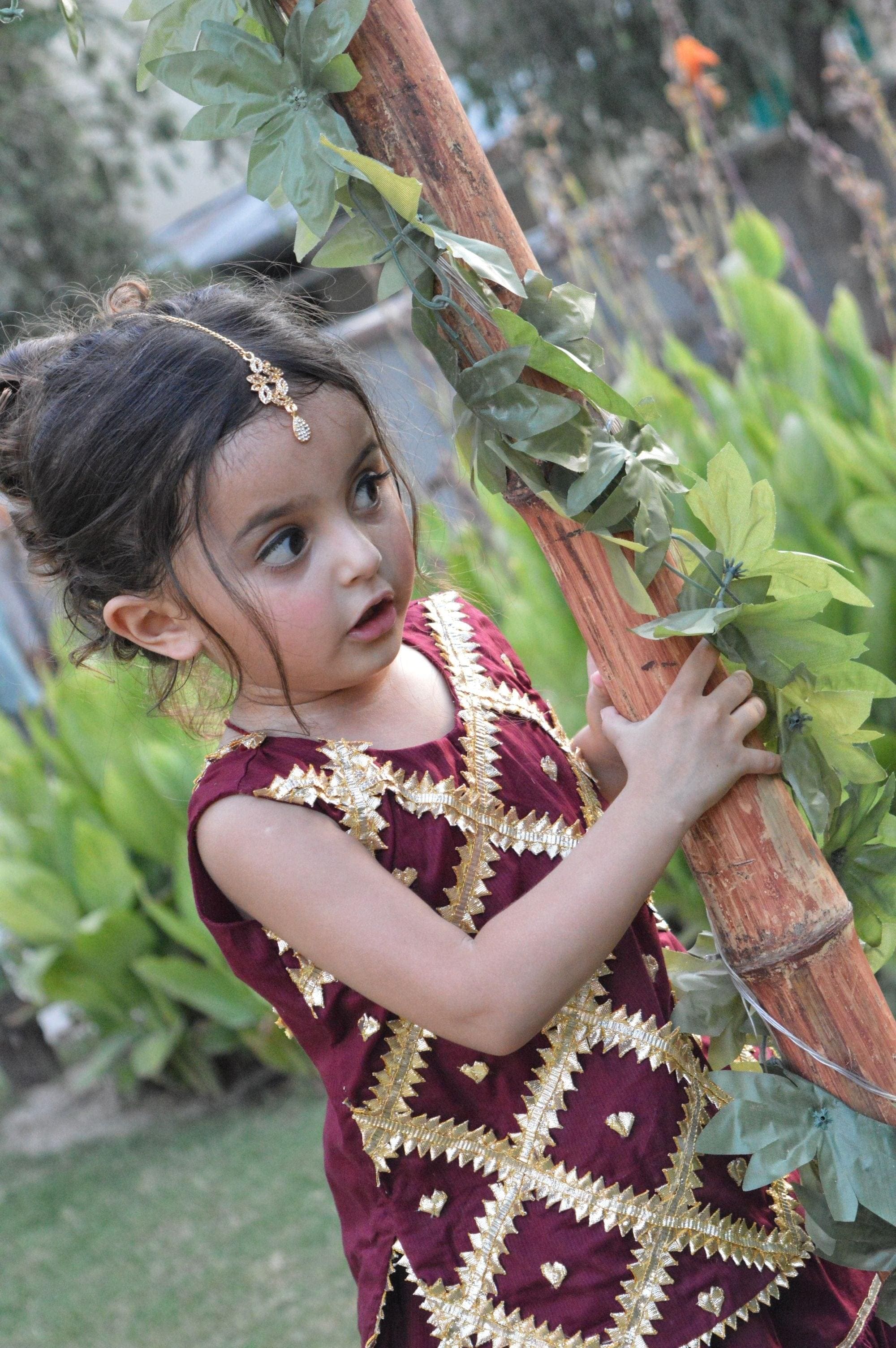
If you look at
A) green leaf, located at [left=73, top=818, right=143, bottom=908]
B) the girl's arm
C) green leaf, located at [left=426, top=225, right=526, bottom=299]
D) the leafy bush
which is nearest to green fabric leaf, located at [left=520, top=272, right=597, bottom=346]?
green leaf, located at [left=426, top=225, right=526, bottom=299]

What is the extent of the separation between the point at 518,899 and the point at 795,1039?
0.22 metres

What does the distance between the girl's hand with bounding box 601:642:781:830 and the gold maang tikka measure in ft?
1.09

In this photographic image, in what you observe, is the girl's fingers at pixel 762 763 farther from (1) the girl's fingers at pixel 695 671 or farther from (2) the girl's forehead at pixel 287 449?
(2) the girl's forehead at pixel 287 449

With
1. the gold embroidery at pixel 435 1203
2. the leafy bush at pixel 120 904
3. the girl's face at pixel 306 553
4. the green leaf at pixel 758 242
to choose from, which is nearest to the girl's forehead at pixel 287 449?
the girl's face at pixel 306 553

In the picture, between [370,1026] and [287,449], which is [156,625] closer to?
[287,449]

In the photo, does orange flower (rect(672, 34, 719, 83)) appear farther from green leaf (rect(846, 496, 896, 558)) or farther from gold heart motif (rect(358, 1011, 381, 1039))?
gold heart motif (rect(358, 1011, 381, 1039))

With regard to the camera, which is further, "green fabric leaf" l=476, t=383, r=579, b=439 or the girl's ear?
the girl's ear

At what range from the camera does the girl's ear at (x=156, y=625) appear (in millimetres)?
1061

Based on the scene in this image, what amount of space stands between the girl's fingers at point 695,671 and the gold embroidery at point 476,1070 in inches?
13.5

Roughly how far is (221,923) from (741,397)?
2156 millimetres

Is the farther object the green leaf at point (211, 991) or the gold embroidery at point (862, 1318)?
the green leaf at point (211, 991)

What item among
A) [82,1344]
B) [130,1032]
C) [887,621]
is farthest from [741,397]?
[82,1344]

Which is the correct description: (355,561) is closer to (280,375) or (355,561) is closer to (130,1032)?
(280,375)

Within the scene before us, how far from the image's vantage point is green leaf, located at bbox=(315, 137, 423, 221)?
775mm
